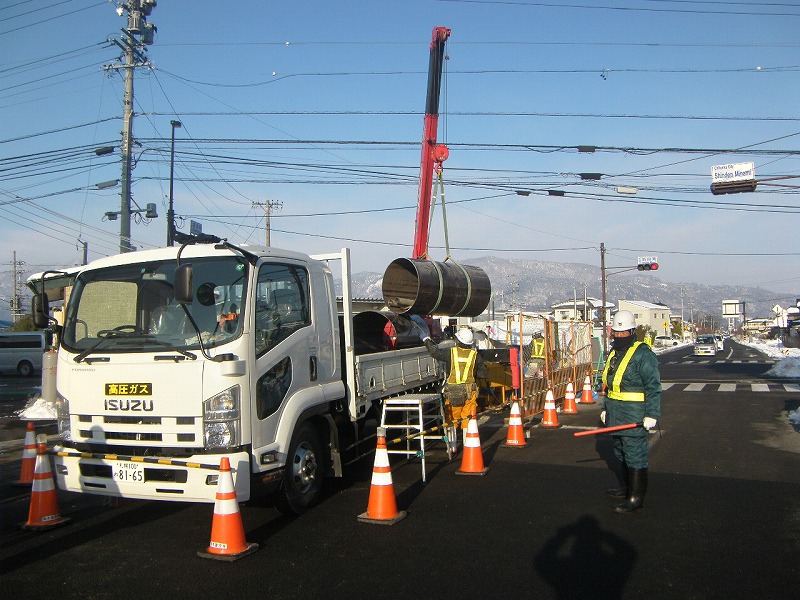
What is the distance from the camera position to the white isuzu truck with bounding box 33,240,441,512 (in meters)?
5.94

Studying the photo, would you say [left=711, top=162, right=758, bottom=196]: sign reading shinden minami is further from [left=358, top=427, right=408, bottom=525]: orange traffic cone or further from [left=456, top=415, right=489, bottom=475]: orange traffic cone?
[left=358, top=427, right=408, bottom=525]: orange traffic cone

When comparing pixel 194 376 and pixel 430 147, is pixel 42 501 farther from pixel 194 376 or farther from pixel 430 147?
pixel 430 147

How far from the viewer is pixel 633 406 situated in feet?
23.1

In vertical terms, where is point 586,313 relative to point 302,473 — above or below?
above

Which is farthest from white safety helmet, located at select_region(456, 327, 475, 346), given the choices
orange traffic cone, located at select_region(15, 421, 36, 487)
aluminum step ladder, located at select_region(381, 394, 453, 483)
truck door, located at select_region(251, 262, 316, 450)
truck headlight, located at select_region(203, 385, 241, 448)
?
orange traffic cone, located at select_region(15, 421, 36, 487)

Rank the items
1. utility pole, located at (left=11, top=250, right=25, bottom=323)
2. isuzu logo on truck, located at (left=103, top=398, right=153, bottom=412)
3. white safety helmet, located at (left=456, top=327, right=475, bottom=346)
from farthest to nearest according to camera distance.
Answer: utility pole, located at (left=11, top=250, right=25, bottom=323)
white safety helmet, located at (left=456, top=327, right=475, bottom=346)
isuzu logo on truck, located at (left=103, top=398, right=153, bottom=412)

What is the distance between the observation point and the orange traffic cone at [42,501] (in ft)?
21.7

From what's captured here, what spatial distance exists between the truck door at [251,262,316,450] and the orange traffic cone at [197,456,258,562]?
0.59 m

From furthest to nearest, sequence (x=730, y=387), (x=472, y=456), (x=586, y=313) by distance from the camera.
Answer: (x=586, y=313), (x=730, y=387), (x=472, y=456)

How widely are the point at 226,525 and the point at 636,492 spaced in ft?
13.1

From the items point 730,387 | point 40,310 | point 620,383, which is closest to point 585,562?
point 620,383

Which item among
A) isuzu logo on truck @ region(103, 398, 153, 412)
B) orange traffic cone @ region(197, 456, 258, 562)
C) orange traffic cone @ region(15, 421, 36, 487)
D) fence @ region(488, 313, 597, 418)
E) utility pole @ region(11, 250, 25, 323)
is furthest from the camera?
utility pole @ region(11, 250, 25, 323)

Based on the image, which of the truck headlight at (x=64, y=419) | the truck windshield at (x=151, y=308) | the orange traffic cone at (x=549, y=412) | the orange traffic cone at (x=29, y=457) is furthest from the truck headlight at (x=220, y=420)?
the orange traffic cone at (x=549, y=412)

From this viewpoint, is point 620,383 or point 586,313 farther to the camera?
point 586,313
